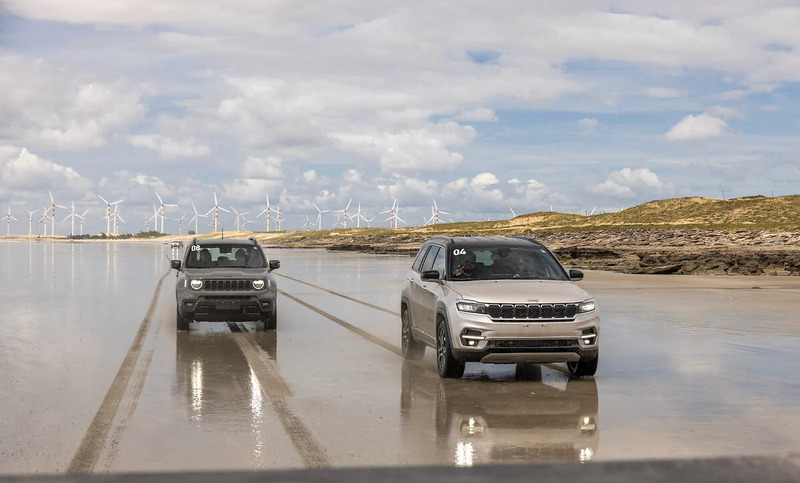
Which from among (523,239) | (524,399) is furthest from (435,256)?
(524,399)

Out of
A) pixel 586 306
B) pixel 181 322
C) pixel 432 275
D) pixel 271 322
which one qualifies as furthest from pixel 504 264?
pixel 181 322

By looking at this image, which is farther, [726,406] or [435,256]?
[435,256]

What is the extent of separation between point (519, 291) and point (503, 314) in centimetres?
42

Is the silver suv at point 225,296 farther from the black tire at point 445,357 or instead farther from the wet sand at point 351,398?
the black tire at point 445,357

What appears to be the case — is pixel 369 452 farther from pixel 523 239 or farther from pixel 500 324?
pixel 523 239

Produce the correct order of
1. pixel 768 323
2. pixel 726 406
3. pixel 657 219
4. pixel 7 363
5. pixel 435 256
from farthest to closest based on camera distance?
1. pixel 657 219
2. pixel 768 323
3. pixel 435 256
4. pixel 7 363
5. pixel 726 406

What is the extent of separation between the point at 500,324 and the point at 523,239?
99.2 inches

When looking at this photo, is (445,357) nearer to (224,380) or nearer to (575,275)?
(575,275)

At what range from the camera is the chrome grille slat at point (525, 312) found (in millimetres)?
11438

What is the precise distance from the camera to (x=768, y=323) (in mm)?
18984

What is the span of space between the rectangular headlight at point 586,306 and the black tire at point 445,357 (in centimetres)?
155

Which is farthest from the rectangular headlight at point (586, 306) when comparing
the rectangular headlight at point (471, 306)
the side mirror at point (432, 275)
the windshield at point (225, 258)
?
the windshield at point (225, 258)

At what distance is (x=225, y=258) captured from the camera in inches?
754

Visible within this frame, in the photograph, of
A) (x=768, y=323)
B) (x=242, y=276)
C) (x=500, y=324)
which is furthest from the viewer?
(x=768, y=323)
